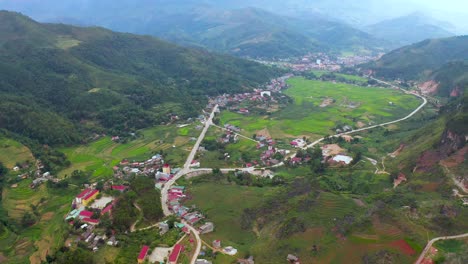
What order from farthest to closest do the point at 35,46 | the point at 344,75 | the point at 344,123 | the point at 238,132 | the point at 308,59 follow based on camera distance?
the point at 308,59, the point at 344,75, the point at 35,46, the point at 344,123, the point at 238,132

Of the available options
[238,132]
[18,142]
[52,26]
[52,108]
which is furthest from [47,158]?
[52,26]

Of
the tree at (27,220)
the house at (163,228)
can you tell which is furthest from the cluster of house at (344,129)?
the tree at (27,220)

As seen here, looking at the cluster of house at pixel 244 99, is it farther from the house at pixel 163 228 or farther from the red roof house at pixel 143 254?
the red roof house at pixel 143 254

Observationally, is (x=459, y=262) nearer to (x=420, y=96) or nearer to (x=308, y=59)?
(x=420, y=96)

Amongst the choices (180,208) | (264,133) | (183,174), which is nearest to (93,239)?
(180,208)

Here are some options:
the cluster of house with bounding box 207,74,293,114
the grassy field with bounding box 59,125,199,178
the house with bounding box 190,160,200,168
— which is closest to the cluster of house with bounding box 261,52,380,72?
the cluster of house with bounding box 207,74,293,114

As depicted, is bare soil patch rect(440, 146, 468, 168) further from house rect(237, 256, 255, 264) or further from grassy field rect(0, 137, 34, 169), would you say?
grassy field rect(0, 137, 34, 169)

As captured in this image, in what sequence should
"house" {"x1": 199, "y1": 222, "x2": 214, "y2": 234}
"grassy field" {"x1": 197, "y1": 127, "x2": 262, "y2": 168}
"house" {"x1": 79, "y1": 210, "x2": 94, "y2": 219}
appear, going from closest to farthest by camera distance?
"house" {"x1": 199, "y1": 222, "x2": 214, "y2": 234}, "house" {"x1": 79, "y1": 210, "x2": 94, "y2": 219}, "grassy field" {"x1": 197, "y1": 127, "x2": 262, "y2": 168}
